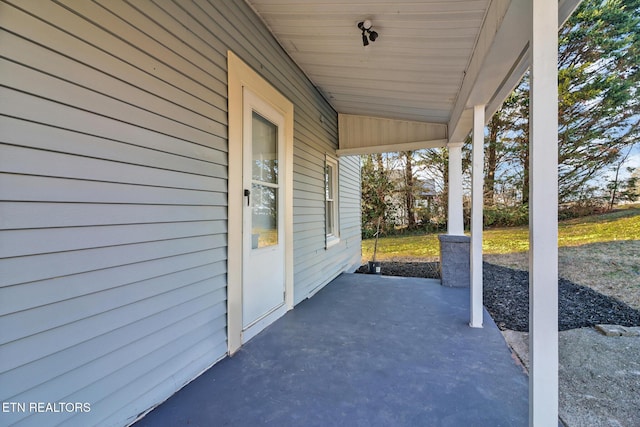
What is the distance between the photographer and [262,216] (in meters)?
2.83

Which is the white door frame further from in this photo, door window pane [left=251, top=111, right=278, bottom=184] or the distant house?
the distant house

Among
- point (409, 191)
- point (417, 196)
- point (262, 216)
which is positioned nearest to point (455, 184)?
point (262, 216)

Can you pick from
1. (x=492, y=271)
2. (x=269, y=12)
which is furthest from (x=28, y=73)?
(x=492, y=271)

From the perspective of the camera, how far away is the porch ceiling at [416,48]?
2000 millimetres

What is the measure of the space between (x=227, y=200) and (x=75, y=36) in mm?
1235

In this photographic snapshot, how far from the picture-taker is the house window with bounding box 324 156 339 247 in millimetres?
5066

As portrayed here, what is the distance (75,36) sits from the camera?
125 cm

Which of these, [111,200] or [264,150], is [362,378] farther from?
[264,150]

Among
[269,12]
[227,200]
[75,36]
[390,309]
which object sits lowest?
[390,309]

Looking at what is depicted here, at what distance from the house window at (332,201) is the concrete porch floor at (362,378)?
2.19 m

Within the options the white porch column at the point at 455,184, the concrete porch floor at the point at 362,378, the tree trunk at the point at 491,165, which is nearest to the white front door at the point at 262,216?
the concrete porch floor at the point at 362,378

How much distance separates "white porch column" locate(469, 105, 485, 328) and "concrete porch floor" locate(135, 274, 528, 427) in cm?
22

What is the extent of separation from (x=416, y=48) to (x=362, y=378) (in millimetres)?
2810

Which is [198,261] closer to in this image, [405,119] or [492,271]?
[405,119]
